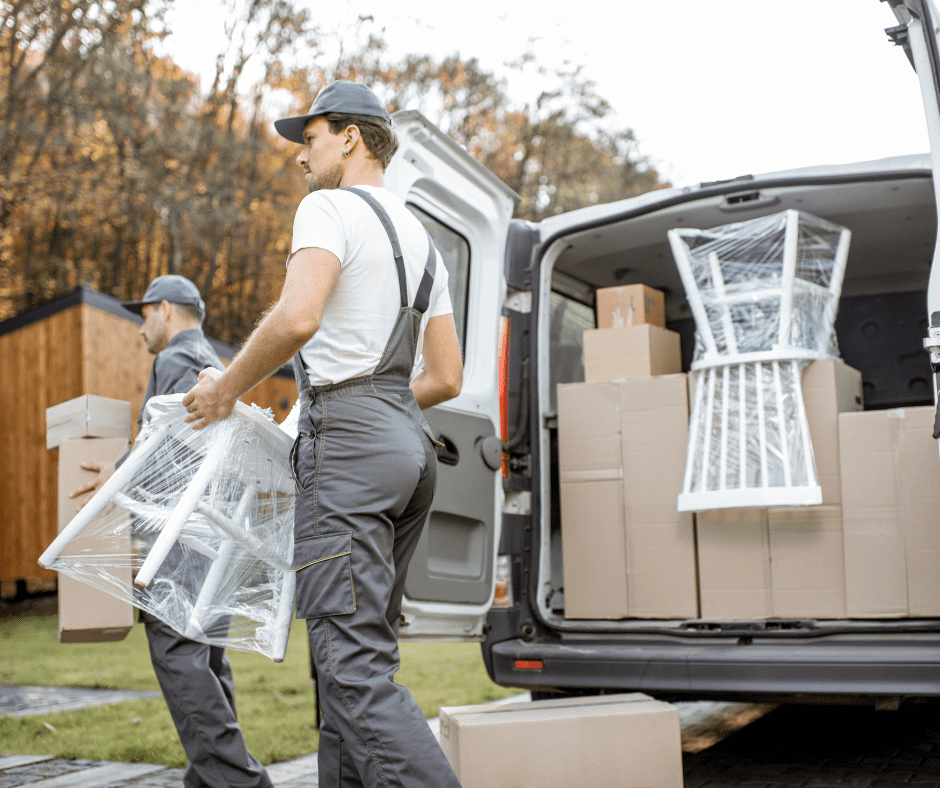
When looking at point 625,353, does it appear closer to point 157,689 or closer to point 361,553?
point 361,553

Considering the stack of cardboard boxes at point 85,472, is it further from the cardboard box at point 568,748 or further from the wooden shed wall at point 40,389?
the wooden shed wall at point 40,389

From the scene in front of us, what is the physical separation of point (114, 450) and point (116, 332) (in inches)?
294

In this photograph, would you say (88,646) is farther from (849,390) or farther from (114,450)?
(849,390)

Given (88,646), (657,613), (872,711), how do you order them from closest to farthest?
(657,613), (872,711), (88,646)

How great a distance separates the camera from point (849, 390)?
11.7ft

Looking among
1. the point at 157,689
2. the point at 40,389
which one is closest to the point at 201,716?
the point at 157,689

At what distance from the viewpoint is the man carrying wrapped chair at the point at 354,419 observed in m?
1.93

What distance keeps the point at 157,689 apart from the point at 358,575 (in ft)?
13.6

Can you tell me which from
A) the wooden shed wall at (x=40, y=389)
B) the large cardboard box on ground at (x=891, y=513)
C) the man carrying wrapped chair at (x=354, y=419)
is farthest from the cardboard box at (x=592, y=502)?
the wooden shed wall at (x=40, y=389)

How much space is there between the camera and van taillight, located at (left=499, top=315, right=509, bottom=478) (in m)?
3.65

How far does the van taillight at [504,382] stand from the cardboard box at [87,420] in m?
1.34

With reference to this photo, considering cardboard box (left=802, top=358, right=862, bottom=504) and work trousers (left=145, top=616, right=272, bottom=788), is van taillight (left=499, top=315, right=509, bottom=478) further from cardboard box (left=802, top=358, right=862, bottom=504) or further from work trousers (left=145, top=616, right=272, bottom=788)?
work trousers (left=145, top=616, right=272, bottom=788)

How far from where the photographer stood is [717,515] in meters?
3.40

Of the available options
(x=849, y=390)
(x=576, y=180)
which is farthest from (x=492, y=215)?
(x=576, y=180)
